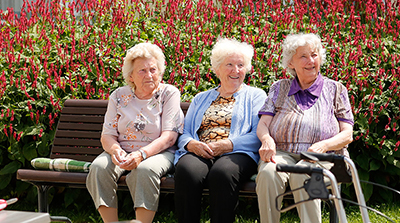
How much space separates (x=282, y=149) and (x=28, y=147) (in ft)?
7.58

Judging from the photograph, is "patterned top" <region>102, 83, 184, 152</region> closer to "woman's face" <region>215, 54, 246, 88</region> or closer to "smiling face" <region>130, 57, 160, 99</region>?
"smiling face" <region>130, 57, 160, 99</region>

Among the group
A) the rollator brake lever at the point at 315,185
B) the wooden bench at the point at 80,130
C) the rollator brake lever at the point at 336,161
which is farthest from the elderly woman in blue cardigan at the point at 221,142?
the rollator brake lever at the point at 315,185

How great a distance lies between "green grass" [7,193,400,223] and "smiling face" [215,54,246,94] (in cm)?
113

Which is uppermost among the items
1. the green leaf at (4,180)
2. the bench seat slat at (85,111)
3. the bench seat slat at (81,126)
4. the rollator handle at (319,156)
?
the rollator handle at (319,156)

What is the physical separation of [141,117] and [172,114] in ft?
0.79

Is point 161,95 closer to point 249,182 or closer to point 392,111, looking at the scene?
point 249,182

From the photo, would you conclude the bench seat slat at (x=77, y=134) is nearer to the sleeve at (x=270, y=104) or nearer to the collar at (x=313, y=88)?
the sleeve at (x=270, y=104)

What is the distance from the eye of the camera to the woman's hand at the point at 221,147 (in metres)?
3.20

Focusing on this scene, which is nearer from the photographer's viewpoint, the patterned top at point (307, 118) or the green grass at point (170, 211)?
the patterned top at point (307, 118)

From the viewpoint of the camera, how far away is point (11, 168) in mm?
4176

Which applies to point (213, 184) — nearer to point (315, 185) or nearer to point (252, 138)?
point (252, 138)

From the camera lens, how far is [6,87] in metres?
4.14

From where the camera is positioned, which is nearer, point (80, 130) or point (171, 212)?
point (80, 130)

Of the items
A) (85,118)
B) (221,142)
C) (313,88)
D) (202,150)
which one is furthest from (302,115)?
(85,118)
